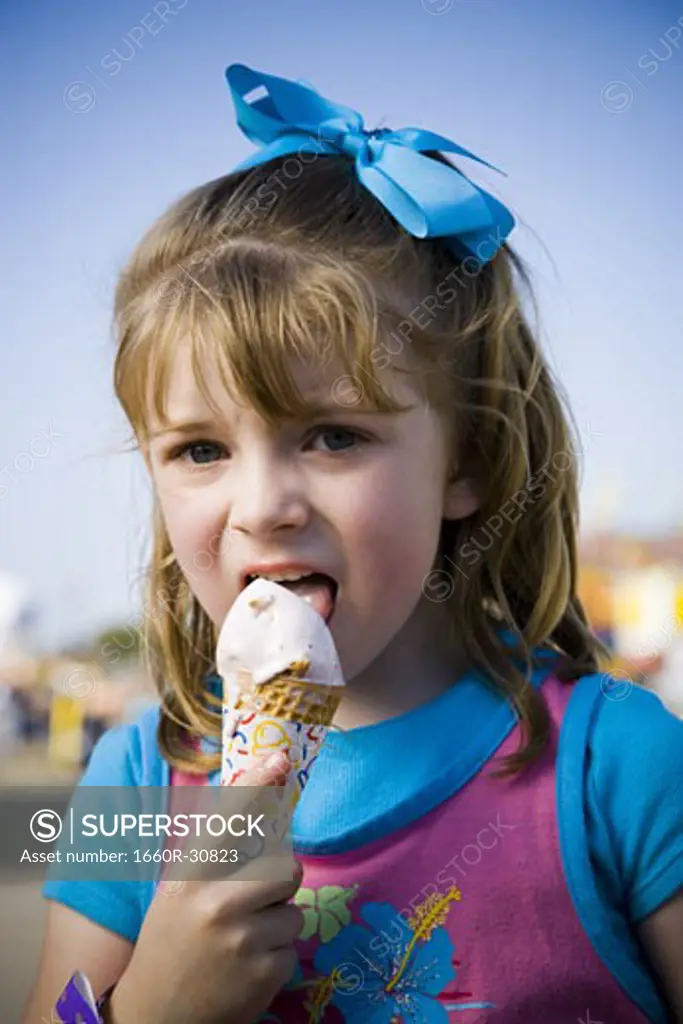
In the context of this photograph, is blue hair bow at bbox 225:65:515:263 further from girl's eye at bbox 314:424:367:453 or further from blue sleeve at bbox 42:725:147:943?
blue sleeve at bbox 42:725:147:943

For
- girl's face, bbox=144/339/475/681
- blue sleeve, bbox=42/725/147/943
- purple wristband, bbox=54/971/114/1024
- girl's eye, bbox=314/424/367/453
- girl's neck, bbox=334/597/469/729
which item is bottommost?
blue sleeve, bbox=42/725/147/943

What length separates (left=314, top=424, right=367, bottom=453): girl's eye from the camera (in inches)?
49.6

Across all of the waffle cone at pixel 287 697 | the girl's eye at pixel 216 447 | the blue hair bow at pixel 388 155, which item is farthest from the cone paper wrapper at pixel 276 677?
the blue hair bow at pixel 388 155

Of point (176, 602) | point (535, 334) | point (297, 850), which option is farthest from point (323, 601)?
point (535, 334)

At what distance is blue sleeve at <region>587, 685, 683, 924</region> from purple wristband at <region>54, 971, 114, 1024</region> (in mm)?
578

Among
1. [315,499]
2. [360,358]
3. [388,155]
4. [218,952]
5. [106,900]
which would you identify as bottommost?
[106,900]

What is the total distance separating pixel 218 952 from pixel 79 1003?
20cm

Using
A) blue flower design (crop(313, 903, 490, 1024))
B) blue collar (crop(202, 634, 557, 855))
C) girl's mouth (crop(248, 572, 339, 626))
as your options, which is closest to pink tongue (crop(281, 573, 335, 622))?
girl's mouth (crop(248, 572, 339, 626))

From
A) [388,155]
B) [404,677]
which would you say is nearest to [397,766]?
[404,677]

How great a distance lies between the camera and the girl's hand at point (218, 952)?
3.71 feet

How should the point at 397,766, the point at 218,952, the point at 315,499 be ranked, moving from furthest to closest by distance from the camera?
the point at 397,766 → the point at 315,499 → the point at 218,952

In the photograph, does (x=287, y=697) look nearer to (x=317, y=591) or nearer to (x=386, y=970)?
→ (x=317, y=591)

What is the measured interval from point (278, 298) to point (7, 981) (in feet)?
5.35

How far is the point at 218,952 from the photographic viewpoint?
1125 mm
